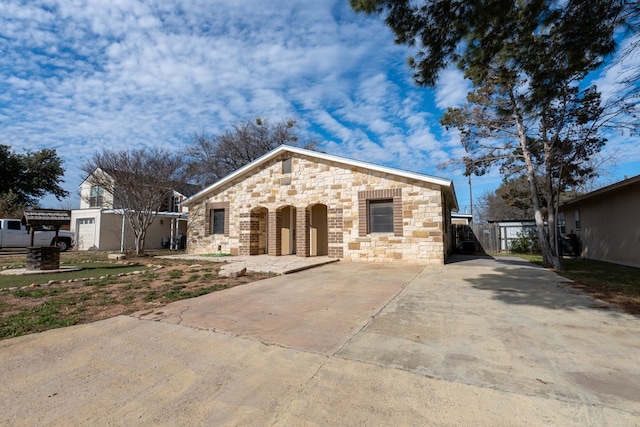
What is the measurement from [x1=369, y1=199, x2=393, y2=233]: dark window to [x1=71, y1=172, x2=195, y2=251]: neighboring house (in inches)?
459

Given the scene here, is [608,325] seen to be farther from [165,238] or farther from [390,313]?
[165,238]

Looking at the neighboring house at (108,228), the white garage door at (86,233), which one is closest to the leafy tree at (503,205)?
the neighboring house at (108,228)

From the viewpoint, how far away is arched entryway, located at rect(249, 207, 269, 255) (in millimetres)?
14184

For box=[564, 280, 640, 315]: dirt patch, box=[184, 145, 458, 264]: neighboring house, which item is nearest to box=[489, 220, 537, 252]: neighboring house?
box=[184, 145, 458, 264]: neighboring house

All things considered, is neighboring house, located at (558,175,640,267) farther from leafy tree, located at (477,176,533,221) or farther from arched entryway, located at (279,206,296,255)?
arched entryway, located at (279,206,296,255)

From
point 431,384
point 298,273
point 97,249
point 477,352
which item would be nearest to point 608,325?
point 477,352

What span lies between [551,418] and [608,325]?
296 centimetres

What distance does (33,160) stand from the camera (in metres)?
28.2

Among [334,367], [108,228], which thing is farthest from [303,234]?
[108,228]

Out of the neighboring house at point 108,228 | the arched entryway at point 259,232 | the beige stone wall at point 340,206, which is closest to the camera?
the beige stone wall at point 340,206

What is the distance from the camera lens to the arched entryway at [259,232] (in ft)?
46.5

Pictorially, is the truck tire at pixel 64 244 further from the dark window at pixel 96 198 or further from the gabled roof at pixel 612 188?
the gabled roof at pixel 612 188

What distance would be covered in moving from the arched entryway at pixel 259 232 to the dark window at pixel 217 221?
6.82 feet

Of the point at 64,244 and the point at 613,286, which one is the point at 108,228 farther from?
the point at 613,286
